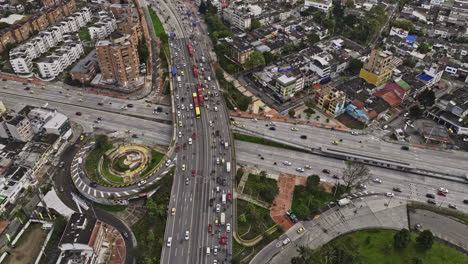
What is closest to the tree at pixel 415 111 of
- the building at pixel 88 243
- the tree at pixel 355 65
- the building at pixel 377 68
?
the building at pixel 377 68

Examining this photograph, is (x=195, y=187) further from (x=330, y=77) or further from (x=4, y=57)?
(x=4, y=57)

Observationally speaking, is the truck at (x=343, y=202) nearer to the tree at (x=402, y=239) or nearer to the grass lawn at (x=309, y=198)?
the grass lawn at (x=309, y=198)

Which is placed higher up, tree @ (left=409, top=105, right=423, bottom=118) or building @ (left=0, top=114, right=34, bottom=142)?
tree @ (left=409, top=105, right=423, bottom=118)

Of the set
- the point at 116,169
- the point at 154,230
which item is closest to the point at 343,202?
the point at 154,230

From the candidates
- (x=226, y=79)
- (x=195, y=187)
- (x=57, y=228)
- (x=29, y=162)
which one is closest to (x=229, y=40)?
(x=226, y=79)

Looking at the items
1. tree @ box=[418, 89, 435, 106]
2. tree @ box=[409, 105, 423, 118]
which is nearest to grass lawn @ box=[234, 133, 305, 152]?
tree @ box=[409, 105, 423, 118]

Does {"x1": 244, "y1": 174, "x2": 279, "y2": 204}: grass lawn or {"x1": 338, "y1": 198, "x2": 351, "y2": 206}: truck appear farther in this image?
{"x1": 244, "y1": 174, "x2": 279, "y2": 204}: grass lawn

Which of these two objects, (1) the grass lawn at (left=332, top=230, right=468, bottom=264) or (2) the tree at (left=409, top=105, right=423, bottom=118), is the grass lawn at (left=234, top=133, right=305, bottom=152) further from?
(2) the tree at (left=409, top=105, right=423, bottom=118)
